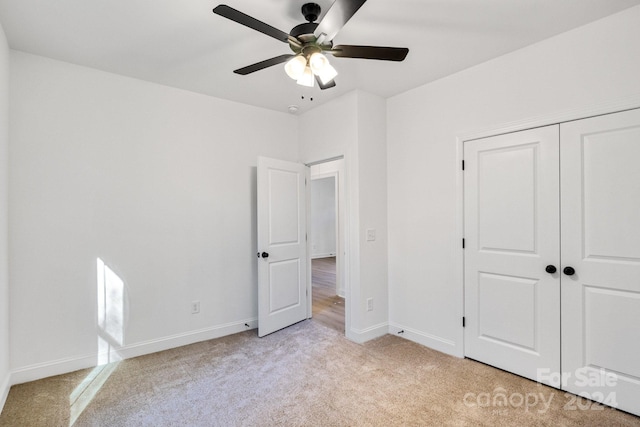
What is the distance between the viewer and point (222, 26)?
2.19m

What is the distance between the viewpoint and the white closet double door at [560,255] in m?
2.10

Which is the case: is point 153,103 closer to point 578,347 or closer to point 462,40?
point 462,40

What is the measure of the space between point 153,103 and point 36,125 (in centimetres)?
93

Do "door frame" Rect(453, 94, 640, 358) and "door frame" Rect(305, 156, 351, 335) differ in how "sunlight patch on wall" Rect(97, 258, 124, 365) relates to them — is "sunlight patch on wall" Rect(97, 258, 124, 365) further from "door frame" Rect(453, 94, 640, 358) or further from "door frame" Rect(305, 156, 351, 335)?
"door frame" Rect(453, 94, 640, 358)

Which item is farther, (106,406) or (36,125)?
(36,125)

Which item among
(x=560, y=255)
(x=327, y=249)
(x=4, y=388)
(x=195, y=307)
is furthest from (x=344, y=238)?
(x=327, y=249)

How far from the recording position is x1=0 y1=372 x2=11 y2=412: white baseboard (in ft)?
7.18

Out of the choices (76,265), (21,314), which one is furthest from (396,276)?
Result: (21,314)

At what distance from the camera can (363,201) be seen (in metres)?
3.35

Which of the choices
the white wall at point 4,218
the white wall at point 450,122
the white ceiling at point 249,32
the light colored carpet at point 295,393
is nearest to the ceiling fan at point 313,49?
the white ceiling at point 249,32

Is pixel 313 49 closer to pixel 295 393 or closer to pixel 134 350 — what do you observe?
pixel 295 393

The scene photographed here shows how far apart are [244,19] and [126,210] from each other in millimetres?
2171

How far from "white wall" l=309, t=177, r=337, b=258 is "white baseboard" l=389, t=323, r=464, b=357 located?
584cm

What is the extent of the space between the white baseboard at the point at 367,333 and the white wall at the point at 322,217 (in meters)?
5.80
